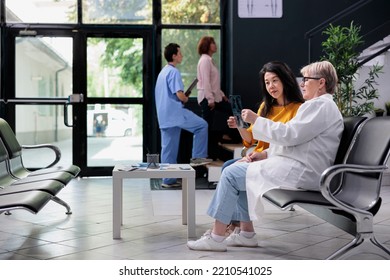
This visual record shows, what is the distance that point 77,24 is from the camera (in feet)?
27.3

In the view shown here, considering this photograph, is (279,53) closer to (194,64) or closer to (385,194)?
(194,64)

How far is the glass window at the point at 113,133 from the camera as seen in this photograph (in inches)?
332

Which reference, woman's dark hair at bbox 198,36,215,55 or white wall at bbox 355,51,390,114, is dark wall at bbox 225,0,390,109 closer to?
white wall at bbox 355,51,390,114

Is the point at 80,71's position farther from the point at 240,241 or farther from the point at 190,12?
the point at 240,241

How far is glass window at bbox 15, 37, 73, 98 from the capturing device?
8.37m

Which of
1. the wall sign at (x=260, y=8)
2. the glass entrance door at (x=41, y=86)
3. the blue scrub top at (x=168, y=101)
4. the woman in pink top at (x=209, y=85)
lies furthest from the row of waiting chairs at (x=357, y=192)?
the glass entrance door at (x=41, y=86)

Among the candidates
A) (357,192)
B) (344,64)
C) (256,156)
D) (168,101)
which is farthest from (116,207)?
(344,64)

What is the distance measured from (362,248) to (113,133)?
5560 mm

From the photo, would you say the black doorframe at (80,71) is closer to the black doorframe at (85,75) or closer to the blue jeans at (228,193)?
the black doorframe at (85,75)

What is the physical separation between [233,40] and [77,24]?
2034mm

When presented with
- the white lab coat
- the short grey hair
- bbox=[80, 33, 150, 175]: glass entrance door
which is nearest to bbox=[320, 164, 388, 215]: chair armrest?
the white lab coat

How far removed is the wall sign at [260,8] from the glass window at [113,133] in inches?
72.2

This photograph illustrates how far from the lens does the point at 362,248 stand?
3379 millimetres
